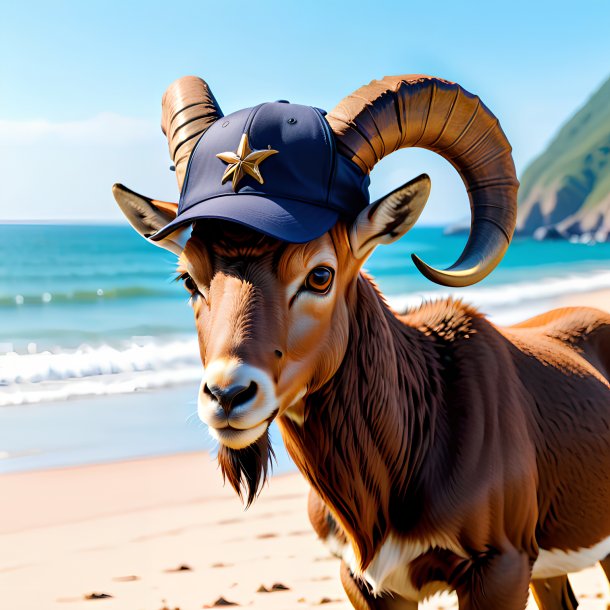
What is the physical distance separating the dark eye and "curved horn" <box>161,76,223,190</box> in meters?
0.82

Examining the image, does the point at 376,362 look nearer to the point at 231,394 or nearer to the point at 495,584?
the point at 231,394

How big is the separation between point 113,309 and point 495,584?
29029mm

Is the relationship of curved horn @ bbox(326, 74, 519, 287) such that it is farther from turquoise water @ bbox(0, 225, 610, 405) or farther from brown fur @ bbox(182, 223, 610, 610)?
turquoise water @ bbox(0, 225, 610, 405)

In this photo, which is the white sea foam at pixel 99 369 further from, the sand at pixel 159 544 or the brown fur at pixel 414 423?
the brown fur at pixel 414 423

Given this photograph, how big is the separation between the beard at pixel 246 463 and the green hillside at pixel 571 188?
4662 inches

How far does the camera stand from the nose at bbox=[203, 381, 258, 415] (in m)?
2.86

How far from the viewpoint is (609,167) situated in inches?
5856

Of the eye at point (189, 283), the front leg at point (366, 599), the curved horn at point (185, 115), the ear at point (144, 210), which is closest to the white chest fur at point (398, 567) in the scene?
the front leg at point (366, 599)

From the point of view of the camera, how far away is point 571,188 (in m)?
143

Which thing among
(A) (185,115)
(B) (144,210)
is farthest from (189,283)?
(A) (185,115)

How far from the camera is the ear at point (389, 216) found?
3266mm

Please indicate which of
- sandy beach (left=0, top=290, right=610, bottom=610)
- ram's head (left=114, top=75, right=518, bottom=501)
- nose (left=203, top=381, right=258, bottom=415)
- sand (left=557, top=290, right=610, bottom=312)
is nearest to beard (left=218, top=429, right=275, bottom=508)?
ram's head (left=114, top=75, right=518, bottom=501)

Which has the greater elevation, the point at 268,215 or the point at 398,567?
the point at 268,215

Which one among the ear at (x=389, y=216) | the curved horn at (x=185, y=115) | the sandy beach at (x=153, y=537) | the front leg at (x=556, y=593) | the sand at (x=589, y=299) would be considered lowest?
the sand at (x=589, y=299)
